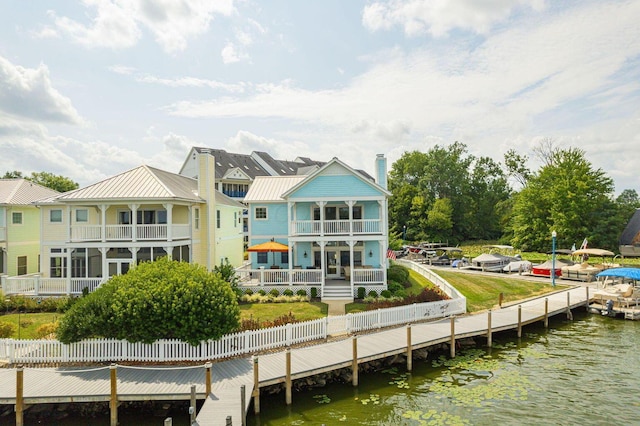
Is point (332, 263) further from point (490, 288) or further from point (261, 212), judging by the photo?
point (490, 288)

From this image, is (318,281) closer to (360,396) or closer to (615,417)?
(360,396)

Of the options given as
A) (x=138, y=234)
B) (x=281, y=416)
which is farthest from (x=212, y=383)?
(x=138, y=234)

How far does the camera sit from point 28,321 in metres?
20.6

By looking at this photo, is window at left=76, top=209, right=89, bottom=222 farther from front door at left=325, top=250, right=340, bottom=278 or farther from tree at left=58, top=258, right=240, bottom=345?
front door at left=325, top=250, right=340, bottom=278

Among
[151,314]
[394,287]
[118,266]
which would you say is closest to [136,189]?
[118,266]

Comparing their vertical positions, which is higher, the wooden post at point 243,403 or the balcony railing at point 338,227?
the balcony railing at point 338,227

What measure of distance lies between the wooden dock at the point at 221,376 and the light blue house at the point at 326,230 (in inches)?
304

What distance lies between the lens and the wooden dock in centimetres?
1259

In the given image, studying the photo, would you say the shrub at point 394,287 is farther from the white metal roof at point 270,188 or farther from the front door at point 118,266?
the front door at point 118,266

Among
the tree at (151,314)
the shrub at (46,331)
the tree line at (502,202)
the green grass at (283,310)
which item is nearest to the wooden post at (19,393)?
the tree at (151,314)

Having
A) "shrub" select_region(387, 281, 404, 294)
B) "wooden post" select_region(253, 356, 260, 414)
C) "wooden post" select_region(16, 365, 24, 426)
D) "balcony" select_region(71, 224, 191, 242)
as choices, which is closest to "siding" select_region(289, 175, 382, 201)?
"shrub" select_region(387, 281, 404, 294)

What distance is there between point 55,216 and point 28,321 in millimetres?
8938

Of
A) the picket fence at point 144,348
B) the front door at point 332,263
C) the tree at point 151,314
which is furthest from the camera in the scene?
the front door at point 332,263

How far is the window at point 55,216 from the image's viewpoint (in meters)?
27.2
